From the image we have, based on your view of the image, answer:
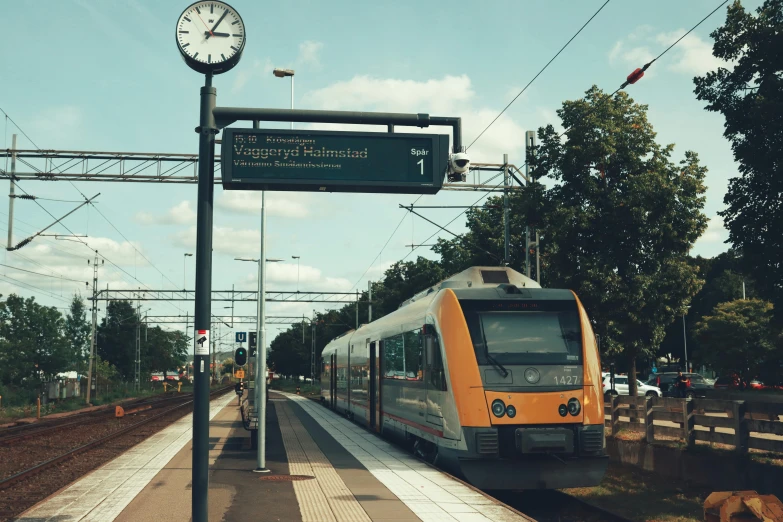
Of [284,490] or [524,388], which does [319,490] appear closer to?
[284,490]

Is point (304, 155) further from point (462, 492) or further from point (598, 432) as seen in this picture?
point (598, 432)

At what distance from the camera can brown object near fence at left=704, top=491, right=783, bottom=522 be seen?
29.7 feet

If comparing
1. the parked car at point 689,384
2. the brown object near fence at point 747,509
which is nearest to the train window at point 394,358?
the brown object near fence at point 747,509

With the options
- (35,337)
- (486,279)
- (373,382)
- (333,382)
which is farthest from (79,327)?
(486,279)

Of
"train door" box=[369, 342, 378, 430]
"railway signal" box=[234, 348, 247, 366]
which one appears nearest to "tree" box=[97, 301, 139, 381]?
"train door" box=[369, 342, 378, 430]

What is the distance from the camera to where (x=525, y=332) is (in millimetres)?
13734

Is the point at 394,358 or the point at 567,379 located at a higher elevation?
the point at 394,358

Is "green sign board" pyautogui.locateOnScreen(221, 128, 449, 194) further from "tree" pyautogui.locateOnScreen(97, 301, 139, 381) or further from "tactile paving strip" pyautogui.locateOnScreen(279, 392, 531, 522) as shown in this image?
"tree" pyautogui.locateOnScreen(97, 301, 139, 381)

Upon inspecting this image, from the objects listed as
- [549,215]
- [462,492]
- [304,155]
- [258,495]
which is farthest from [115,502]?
[549,215]

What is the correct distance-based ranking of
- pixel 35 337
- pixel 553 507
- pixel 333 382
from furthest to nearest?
pixel 35 337 → pixel 333 382 → pixel 553 507

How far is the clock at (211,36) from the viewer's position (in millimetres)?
8328

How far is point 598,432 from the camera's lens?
13242 millimetres

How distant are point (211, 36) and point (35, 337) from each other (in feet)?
313

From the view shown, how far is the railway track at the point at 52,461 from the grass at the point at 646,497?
9954 mm
